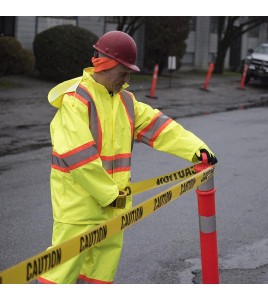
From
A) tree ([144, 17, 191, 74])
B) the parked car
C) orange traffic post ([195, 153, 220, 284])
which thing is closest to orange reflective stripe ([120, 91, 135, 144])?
orange traffic post ([195, 153, 220, 284])

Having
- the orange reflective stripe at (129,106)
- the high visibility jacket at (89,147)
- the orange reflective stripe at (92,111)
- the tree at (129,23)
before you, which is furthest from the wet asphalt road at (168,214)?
the tree at (129,23)

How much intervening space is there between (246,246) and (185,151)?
7.07 feet

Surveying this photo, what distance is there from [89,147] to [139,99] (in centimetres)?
1523

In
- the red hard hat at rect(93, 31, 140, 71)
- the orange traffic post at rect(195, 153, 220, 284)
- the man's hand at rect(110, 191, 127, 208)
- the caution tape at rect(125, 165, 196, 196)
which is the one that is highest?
the red hard hat at rect(93, 31, 140, 71)

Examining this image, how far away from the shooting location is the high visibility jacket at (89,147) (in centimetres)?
372

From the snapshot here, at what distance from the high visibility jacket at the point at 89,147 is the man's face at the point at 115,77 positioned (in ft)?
0.13

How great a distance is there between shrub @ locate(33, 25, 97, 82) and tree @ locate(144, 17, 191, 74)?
5877 mm

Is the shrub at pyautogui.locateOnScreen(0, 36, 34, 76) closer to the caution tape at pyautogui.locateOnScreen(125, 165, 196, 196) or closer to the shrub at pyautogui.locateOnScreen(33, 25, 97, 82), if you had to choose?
the shrub at pyautogui.locateOnScreen(33, 25, 97, 82)

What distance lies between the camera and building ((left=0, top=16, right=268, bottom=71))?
77.3ft

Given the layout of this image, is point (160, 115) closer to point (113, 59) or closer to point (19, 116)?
point (113, 59)

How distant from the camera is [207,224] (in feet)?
14.9

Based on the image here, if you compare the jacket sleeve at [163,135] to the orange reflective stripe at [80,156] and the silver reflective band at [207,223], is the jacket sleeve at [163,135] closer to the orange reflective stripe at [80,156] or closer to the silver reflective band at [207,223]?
the silver reflective band at [207,223]

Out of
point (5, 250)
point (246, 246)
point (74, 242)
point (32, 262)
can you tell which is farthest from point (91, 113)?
point (246, 246)

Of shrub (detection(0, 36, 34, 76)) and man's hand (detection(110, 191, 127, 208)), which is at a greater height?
man's hand (detection(110, 191, 127, 208))
